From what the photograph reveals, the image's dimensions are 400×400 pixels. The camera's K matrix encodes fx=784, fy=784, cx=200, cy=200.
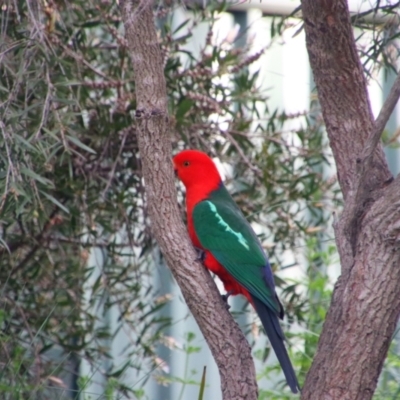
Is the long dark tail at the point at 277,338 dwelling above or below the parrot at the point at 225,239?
below

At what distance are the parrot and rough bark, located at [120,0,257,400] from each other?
1.42ft

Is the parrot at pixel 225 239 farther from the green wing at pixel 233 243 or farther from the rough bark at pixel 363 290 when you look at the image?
the rough bark at pixel 363 290

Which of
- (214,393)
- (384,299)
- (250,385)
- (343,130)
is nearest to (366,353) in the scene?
(384,299)

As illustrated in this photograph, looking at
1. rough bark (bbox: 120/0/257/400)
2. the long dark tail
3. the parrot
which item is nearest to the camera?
rough bark (bbox: 120/0/257/400)

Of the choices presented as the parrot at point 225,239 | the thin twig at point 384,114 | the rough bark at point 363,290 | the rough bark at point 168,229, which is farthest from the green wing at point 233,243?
Answer: the thin twig at point 384,114

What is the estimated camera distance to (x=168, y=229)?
7.72 feet

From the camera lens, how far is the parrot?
291 cm

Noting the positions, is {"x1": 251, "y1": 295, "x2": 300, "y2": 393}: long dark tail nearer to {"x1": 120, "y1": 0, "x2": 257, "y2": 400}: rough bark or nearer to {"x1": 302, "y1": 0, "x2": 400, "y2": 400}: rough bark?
{"x1": 120, "y1": 0, "x2": 257, "y2": 400}: rough bark

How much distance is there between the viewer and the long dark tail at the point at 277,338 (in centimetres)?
257

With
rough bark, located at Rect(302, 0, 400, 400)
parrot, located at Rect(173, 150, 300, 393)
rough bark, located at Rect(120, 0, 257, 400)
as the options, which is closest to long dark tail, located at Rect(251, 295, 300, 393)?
parrot, located at Rect(173, 150, 300, 393)

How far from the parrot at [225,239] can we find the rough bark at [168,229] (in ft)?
1.42

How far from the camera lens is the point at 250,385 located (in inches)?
91.7

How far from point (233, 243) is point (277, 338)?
1.66 ft

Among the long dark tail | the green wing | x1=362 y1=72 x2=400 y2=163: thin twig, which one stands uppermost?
x1=362 y1=72 x2=400 y2=163: thin twig
